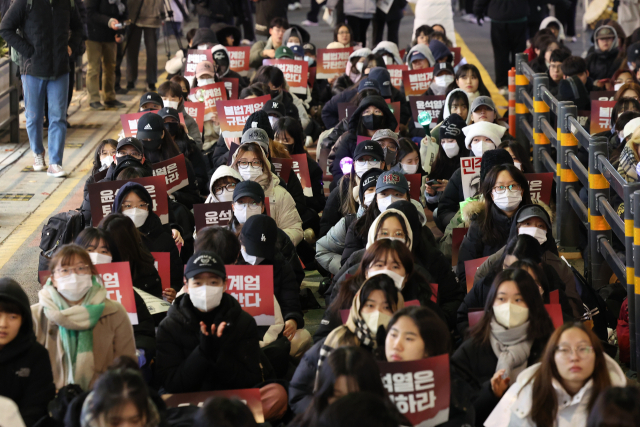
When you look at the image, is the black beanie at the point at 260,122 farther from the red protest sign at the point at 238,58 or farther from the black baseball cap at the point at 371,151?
the red protest sign at the point at 238,58

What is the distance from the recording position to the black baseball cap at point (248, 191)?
23.1 ft

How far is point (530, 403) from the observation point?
14.8ft

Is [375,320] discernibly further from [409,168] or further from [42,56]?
[42,56]

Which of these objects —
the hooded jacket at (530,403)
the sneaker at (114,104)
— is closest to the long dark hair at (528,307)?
the hooded jacket at (530,403)

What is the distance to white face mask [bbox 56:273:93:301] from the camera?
5.11 metres

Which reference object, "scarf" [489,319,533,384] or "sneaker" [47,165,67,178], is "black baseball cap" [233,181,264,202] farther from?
"sneaker" [47,165,67,178]

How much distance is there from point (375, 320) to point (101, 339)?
147cm

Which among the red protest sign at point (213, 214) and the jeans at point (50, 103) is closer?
the red protest sign at point (213, 214)

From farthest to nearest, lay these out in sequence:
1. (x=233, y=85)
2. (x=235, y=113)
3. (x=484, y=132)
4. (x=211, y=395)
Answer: (x=233, y=85) < (x=235, y=113) < (x=484, y=132) < (x=211, y=395)

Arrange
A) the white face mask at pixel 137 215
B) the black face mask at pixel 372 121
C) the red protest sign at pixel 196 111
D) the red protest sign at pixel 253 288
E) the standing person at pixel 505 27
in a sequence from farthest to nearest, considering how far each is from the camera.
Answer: the standing person at pixel 505 27, the red protest sign at pixel 196 111, the black face mask at pixel 372 121, the white face mask at pixel 137 215, the red protest sign at pixel 253 288

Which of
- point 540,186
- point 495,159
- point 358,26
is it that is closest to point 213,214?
point 495,159

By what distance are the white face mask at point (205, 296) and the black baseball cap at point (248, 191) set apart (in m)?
1.88

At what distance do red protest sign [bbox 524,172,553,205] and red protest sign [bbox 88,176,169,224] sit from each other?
117 inches

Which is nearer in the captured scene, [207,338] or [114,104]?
[207,338]
